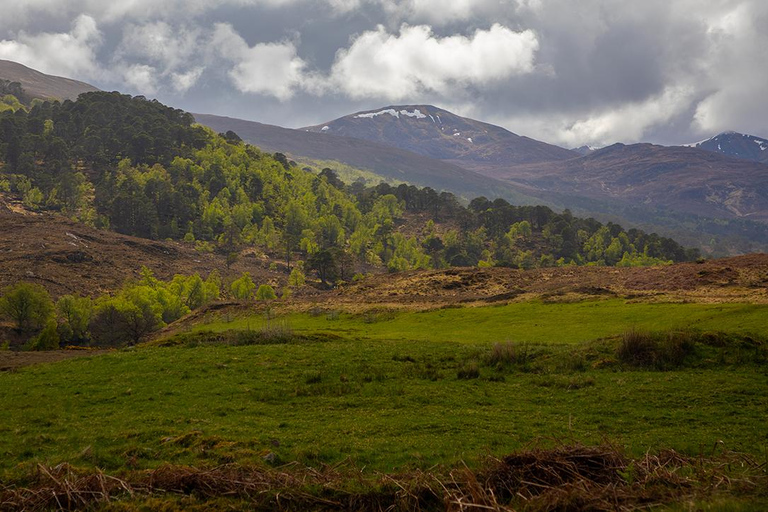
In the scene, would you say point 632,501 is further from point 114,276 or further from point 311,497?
point 114,276

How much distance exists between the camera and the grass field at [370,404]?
1349 cm

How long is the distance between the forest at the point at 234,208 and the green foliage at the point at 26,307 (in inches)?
2252

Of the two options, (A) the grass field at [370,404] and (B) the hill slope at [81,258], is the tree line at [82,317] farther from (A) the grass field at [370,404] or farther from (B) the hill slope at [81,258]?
(A) the grass field at [370,404]

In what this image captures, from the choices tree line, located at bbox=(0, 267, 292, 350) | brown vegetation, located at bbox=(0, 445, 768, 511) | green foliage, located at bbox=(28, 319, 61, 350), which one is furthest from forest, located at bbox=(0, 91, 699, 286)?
brown vegetation, located at bbox=(0, 445, 768, 511)

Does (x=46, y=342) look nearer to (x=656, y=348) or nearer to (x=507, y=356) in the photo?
(x=507, y=356)

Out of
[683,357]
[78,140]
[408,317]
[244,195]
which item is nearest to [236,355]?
[683,357]

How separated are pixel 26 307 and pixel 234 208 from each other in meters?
91.4

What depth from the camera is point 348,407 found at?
1923 cm

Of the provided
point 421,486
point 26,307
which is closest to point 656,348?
point 421,486

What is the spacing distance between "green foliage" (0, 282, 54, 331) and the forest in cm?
5720

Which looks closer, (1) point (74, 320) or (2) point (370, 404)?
(2) point (370, 404)

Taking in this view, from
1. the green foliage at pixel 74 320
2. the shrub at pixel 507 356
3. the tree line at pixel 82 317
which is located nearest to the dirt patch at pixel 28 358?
the tree line at pixel 82 317

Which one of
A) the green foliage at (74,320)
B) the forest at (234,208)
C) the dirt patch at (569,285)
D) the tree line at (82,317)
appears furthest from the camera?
the forest at (234,208)

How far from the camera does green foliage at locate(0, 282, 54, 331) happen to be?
6238 centimetres
